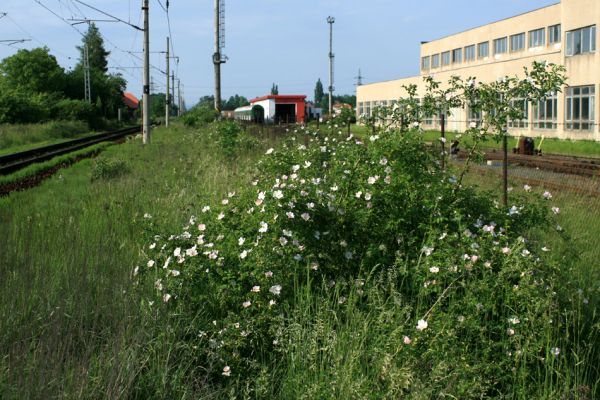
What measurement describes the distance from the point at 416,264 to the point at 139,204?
5.34 m

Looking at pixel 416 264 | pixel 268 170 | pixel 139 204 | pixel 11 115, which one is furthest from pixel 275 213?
pixel 11 115

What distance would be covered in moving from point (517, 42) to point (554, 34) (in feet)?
20.5

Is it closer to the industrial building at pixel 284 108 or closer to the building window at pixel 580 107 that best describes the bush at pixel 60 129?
the industrial building at pixel 284 108

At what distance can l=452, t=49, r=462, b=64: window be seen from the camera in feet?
235

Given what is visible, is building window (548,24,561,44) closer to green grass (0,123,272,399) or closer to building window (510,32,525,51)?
building window (510,32,525,51)

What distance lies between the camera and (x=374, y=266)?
16.9 ft

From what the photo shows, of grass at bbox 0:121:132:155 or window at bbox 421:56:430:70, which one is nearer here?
grass at bbox 0:121:132:155

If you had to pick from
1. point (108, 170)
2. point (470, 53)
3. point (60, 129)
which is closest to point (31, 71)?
point (60, 129)

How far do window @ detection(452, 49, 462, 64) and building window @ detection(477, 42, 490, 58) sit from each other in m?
4.42

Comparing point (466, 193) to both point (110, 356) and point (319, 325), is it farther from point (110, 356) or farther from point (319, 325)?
point (110, 356)

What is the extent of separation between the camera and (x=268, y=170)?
6848 mm

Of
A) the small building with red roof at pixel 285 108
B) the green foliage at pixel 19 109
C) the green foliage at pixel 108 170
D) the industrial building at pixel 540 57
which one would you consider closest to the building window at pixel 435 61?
the industrial building at pixel 540 57

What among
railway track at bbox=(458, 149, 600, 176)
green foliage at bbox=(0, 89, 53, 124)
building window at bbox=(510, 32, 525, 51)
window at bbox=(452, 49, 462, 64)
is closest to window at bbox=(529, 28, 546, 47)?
building window at bbox=(510, 32, 525, 51)

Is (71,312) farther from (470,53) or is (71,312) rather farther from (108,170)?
(470,53)
